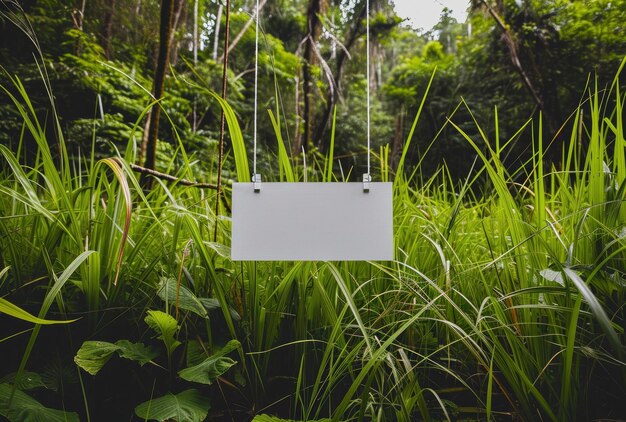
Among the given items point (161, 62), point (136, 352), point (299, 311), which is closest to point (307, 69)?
point (161, 62)

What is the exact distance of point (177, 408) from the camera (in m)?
0.49

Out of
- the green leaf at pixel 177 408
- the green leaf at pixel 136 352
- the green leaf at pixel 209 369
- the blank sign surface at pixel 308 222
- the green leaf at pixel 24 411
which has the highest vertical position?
the blank sign surface at pixel 308 222

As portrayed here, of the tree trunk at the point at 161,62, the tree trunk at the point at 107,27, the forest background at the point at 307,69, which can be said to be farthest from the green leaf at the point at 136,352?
the tree trunk at the point at 107,27

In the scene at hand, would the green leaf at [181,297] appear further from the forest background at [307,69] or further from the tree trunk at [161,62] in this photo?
the forest background at [307,69]

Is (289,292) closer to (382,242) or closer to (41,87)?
(382,242)

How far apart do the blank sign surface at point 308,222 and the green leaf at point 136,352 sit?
0.57 ft

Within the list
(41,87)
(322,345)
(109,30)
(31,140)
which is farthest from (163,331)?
(109,30)

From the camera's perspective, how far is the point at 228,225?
0.88 metres

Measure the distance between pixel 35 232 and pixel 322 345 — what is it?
496mm

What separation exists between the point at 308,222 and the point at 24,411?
36cm

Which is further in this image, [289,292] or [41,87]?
[41,87]

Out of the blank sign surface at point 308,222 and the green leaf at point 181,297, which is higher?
the blank sign surface at point 308,222

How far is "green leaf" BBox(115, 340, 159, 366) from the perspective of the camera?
526 millimetres

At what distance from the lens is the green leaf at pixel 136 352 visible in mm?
526
